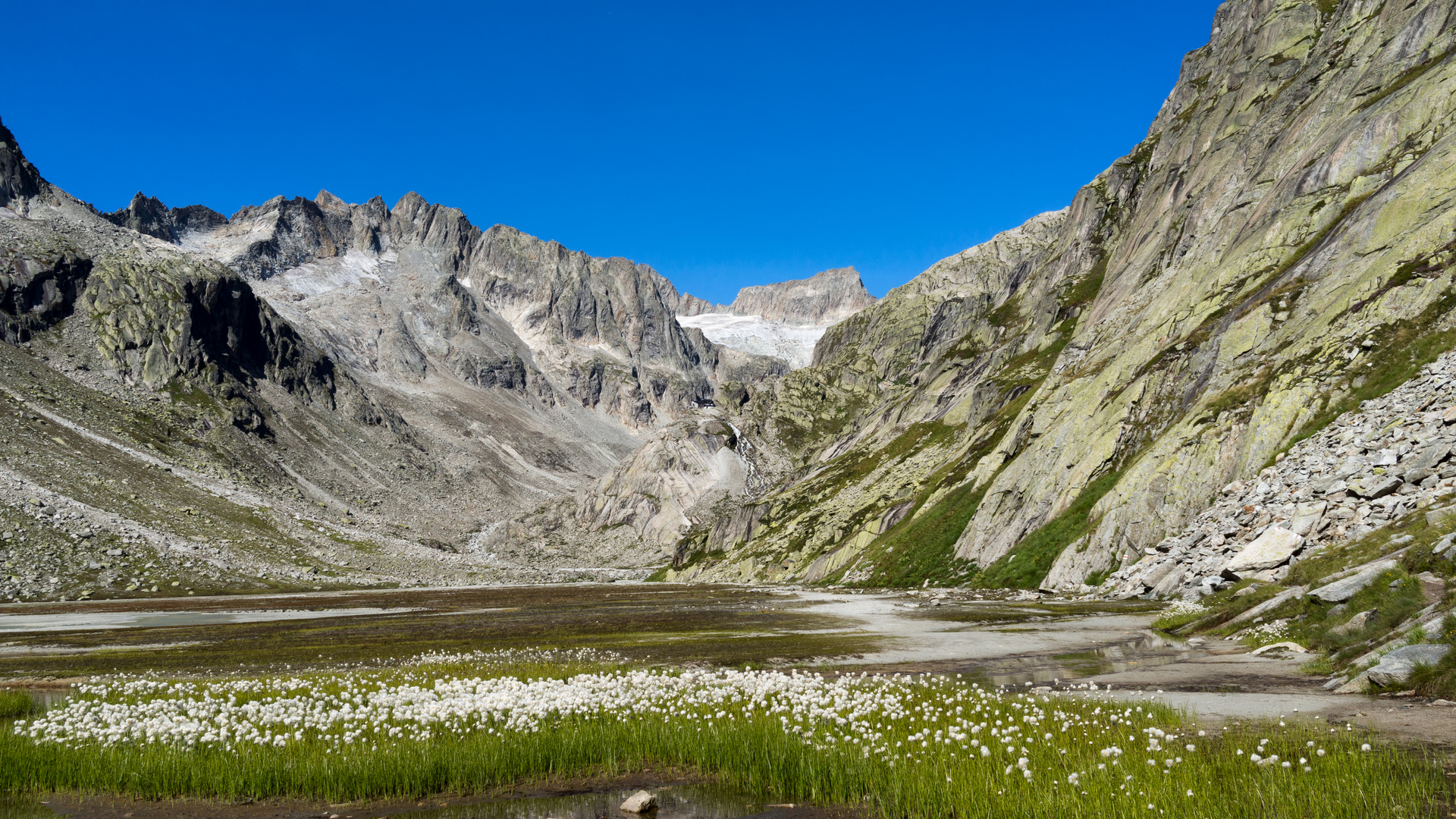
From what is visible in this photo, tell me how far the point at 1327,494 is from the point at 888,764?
133 feet

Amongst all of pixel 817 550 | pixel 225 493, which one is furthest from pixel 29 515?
pixel 817 550

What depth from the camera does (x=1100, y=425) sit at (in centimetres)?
8481

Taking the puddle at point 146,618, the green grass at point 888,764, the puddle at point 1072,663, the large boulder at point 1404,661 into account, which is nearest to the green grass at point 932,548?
the puddle at point 1072,663

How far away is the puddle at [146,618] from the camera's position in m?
71.9

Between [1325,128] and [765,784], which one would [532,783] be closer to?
[765,784]

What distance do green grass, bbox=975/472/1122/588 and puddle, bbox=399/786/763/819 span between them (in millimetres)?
66649

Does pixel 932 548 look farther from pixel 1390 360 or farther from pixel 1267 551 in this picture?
pixel 1267 551

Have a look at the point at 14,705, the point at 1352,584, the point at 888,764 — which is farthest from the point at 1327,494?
the point at 14,705

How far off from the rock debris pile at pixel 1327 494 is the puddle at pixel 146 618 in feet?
271

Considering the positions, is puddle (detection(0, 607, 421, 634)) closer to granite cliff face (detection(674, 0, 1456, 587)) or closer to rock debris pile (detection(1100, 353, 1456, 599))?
granite cliff face (detection(674, 0, 1456, 587))

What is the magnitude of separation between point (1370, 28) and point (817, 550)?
381 ft

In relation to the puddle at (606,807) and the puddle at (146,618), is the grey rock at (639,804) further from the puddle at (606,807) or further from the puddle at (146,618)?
the puddle at (146,618)

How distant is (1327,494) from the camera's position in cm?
4078

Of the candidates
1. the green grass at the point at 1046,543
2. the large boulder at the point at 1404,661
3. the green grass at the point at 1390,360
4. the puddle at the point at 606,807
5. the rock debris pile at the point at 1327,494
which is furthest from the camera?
the green grass at the point at 1046,543
